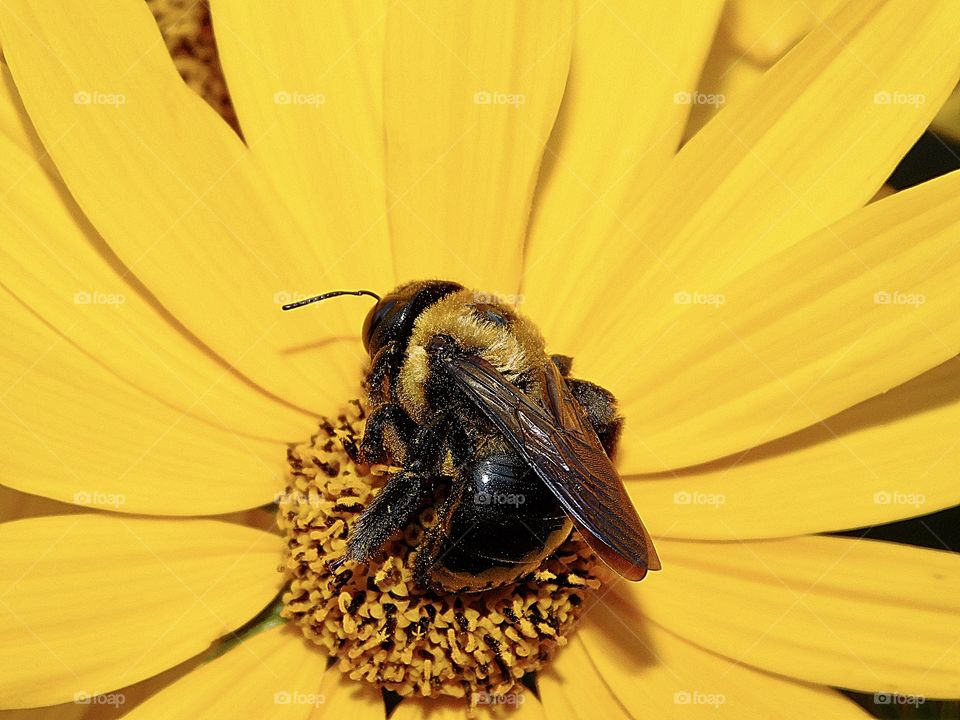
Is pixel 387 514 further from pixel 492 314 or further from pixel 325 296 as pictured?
pixel 325 296

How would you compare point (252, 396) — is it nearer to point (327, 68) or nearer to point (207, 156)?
point (207, 156)

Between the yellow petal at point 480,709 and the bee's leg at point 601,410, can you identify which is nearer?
the bee's leg at point 601,410

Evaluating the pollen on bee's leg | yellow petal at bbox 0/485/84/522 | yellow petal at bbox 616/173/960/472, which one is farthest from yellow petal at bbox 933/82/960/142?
yellow petal at bbox 0/485/84/522

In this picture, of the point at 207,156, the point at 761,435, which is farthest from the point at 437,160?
the point at 761,435

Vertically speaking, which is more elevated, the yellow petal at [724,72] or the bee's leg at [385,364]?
the yellow petal at [724,72]

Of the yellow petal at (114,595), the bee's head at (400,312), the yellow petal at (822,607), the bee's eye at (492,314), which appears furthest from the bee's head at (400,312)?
the yellow petal at (822,607)

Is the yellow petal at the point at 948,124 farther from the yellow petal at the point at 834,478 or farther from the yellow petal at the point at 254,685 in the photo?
the yellow petal at the point at 254,685

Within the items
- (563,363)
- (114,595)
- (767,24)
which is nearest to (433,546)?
(563,363)
